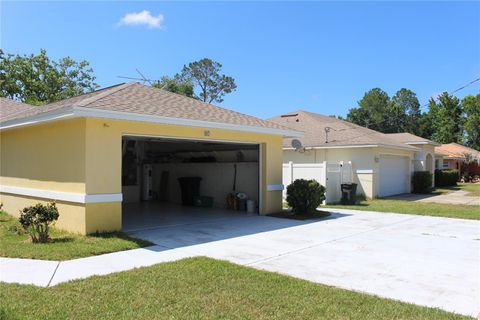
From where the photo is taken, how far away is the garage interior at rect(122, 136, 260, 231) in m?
13.5

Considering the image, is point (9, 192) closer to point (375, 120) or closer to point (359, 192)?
point (359, 192)

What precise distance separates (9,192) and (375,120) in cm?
6016

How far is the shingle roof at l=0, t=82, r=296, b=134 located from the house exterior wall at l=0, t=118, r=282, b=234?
0.36 meters

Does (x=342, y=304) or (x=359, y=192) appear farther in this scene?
(x=359, y=192)

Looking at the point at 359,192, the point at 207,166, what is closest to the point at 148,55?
the point at 207,166

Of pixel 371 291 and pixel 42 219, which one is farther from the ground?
pixel 42 219

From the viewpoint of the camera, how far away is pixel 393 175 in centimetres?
2253

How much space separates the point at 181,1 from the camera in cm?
1219

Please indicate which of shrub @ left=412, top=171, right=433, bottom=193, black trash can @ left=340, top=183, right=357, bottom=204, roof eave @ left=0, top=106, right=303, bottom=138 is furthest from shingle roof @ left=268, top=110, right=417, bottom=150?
roof eave @ left=0, top=106, right=303, bottom=138

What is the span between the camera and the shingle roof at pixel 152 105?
9.41 m

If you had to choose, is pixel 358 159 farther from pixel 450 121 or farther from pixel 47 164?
pixel 450 121

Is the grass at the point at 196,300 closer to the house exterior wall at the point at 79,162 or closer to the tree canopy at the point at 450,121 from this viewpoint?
the house exterior wall at the point at 79,162

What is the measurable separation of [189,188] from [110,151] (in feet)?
23.7

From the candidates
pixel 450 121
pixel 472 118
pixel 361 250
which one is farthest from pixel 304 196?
pixel 450 121
